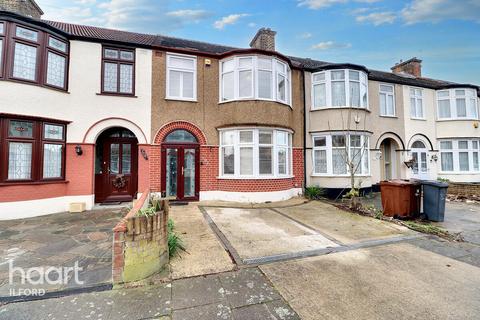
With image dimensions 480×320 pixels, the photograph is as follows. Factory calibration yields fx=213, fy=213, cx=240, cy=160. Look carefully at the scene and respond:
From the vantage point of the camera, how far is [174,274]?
3412 millimetres

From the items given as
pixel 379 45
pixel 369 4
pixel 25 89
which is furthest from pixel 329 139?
pixel 25 89

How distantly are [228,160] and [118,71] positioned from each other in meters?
5.78

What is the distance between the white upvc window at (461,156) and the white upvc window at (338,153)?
6991 mm

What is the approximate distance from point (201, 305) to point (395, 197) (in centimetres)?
697

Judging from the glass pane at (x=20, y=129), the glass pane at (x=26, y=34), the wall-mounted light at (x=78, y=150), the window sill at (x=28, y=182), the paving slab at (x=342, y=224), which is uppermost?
the glass pane at (x=26, y=34)

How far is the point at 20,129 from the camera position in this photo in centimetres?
698

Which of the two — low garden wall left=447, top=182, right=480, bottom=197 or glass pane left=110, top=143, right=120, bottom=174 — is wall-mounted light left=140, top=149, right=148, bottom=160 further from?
low garden wall left=447, top=182, right=480, bottom=197

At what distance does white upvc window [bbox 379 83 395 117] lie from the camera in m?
12.4

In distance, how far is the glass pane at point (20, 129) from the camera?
6829 mm

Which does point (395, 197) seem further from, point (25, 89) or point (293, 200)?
point (25, 89)

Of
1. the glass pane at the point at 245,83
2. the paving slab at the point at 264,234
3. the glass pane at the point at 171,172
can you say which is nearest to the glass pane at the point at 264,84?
the glass pane at the point at 245,83

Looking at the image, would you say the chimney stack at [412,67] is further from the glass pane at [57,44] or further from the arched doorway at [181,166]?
the glass pane at [57,44]

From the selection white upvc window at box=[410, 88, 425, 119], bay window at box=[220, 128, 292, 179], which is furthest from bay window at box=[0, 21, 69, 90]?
white upvc window at box=[410, 88, 425, 119]

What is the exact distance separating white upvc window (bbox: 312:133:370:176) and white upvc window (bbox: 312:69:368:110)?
1.63m
